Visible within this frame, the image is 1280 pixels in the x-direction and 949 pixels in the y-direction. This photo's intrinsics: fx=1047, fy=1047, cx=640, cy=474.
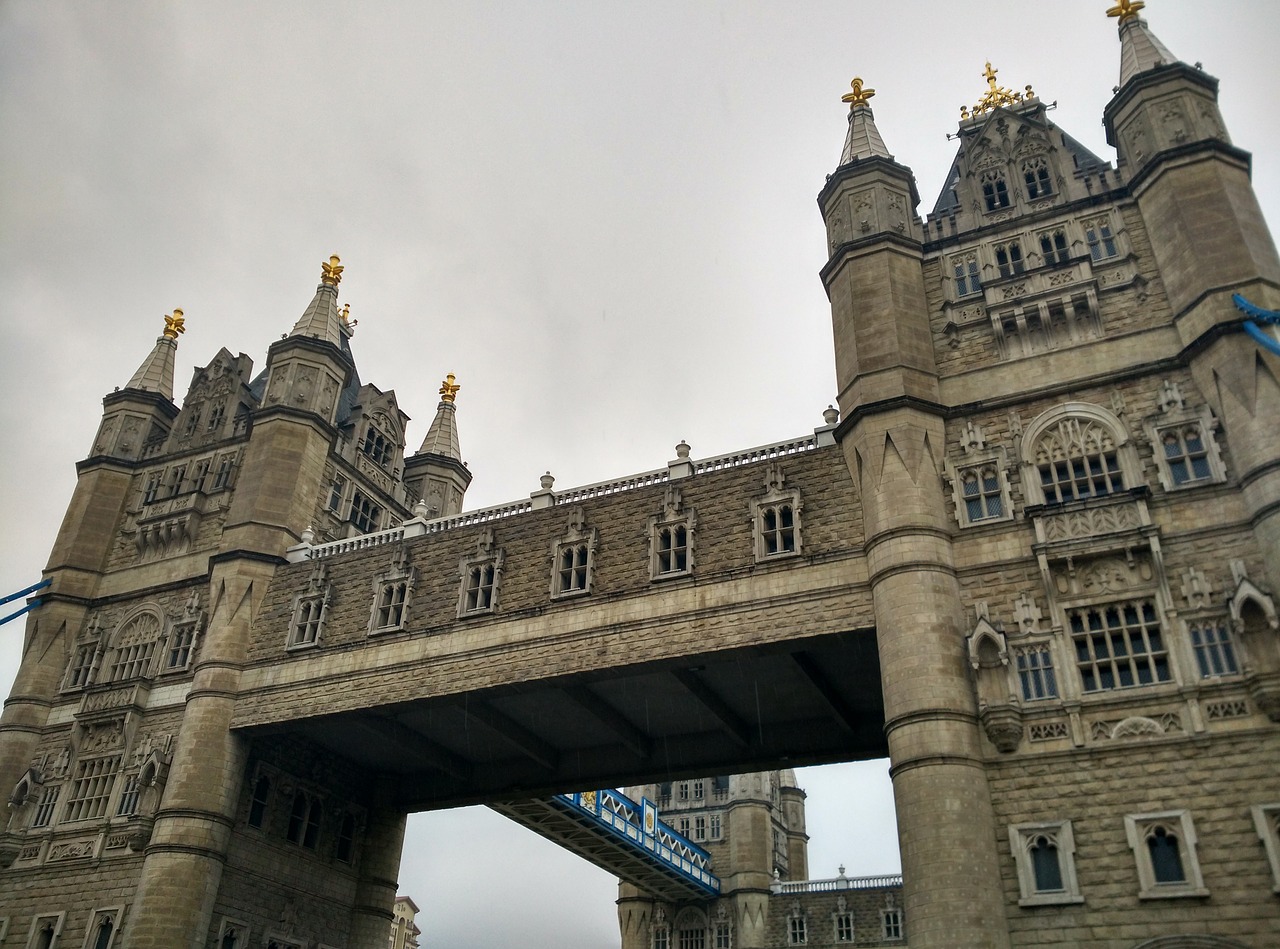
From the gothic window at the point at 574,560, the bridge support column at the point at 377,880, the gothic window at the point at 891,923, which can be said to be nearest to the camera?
the gothic window at the point at 574,560

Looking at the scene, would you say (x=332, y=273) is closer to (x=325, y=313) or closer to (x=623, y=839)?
(x=325, y=313)

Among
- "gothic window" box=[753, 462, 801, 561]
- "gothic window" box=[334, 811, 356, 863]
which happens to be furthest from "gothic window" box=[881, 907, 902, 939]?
"gothic window" box=[753, 462, 801, 561]

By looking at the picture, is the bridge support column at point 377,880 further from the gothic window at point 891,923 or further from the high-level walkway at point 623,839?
the gothic window at point 891,923

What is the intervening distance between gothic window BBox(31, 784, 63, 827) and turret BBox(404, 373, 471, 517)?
19.0 m

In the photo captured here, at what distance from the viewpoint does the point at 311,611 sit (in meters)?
35.7

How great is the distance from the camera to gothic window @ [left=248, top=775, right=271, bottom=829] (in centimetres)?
3441

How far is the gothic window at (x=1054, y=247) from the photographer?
29.7 metres

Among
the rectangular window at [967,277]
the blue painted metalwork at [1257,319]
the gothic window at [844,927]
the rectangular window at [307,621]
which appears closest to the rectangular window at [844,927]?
the gothic window at [844,927]

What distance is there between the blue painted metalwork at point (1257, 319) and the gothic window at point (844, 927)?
44.9 m

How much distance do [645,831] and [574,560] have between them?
2435 centimetres

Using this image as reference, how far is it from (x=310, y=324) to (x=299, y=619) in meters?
13.2

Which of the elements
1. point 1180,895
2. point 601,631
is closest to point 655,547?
point 601,631

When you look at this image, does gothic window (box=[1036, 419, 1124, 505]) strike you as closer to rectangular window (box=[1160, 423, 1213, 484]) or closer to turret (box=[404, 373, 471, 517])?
rectangular window (box=[1160, 423, 1213, 484])

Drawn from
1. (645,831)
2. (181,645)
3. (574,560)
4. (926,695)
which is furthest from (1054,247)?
(645,831)
